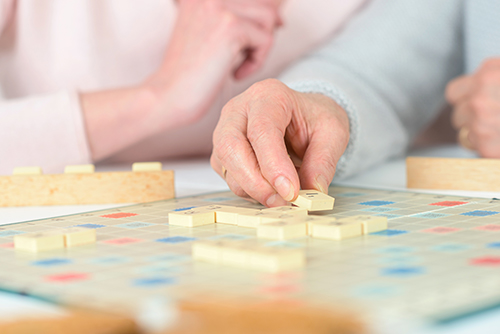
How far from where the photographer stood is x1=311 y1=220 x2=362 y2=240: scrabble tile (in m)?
0.67

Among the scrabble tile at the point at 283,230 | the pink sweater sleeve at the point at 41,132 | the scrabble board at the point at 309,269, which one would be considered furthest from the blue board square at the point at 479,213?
the pink sweater sleeve at the point at 41,132

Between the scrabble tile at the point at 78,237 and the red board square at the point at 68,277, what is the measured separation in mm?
128

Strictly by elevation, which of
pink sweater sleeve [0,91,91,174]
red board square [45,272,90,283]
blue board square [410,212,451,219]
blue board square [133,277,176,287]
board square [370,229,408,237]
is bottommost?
blue board square [133,277,176,287]

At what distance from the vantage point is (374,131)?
1271 mm

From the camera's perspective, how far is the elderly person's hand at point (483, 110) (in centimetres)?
121

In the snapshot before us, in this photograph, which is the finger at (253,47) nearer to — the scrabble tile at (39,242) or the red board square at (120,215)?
the red board square at (120,215)

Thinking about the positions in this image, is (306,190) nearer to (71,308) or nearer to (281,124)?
(281,124)

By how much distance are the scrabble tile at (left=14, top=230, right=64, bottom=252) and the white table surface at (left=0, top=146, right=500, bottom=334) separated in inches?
5.5

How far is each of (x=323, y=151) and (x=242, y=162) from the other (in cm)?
15

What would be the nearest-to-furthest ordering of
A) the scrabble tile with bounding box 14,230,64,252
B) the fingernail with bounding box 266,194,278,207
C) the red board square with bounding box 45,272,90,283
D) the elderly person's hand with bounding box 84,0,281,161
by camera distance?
the red board square with bounding box 45,272,90,283, the scrabble tile with bounding box 14,230,64,252, the fingernail with bounding box 266,194,278,207, the elderly person's hand with bounding box 84,0,281,161

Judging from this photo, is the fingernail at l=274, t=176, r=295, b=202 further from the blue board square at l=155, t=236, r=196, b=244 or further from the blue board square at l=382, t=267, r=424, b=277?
the blue board square at l=382, t=267, r=424, b=277

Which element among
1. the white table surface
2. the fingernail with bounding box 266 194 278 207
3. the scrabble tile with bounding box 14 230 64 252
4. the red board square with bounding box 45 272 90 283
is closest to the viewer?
the white table surface

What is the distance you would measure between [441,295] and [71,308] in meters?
0.30

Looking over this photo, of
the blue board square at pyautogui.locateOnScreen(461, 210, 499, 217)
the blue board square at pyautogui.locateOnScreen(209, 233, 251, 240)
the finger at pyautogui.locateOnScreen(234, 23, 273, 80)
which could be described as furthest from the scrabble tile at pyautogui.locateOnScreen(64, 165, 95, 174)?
the blue board square at pyautogui.locateOnScreen(461, 210, 499, 217)
